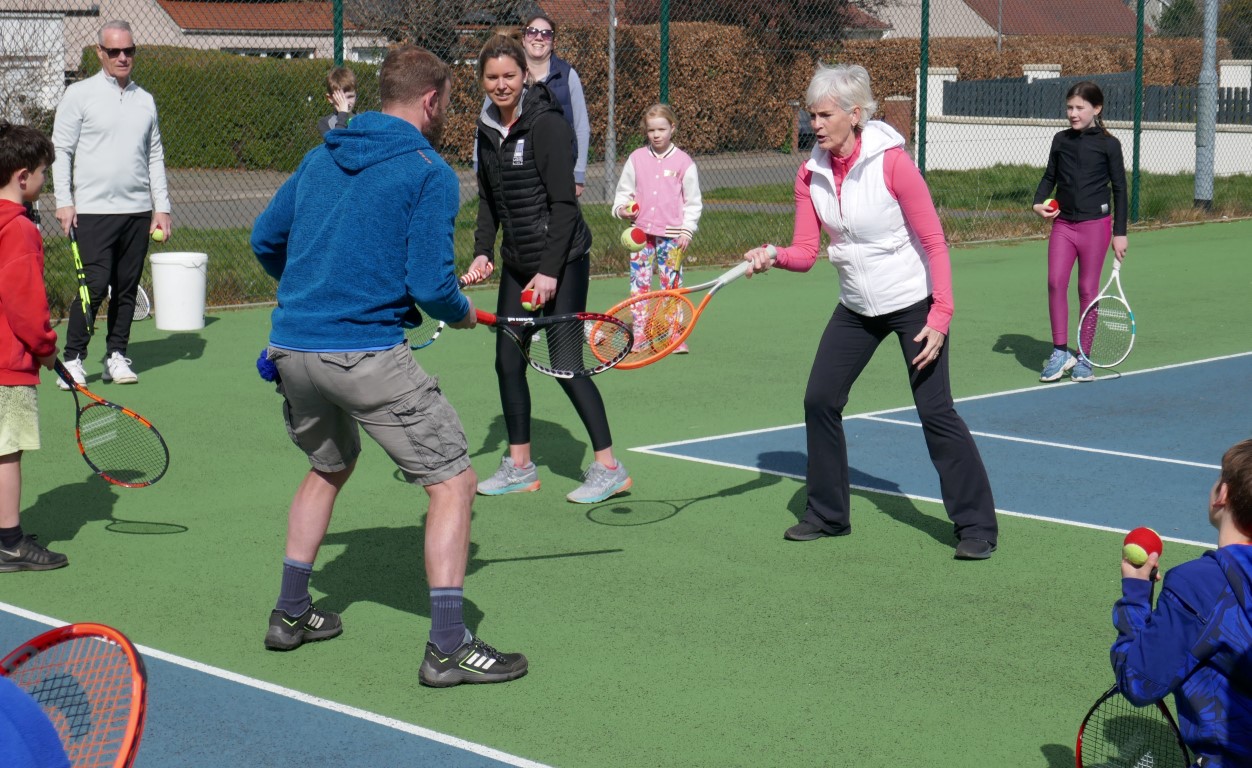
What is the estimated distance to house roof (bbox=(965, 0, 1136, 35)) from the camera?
32.2m

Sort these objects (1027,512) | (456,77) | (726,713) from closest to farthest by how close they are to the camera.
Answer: (726,713) < (1027,512) < (456,77)

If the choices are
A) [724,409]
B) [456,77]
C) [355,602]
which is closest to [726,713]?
[355,602]

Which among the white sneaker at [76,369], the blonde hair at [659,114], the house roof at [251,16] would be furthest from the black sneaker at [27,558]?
the house roof at [251,16]

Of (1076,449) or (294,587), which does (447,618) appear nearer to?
(294,587)

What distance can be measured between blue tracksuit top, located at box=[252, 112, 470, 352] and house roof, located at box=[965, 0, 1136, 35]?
90.3 ft

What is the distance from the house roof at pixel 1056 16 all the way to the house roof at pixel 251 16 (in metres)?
16.5

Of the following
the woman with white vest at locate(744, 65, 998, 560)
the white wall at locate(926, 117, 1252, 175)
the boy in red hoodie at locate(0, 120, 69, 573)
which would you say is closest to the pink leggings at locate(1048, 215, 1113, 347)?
the woman with white vest at locate(744, 65, 998, 560)

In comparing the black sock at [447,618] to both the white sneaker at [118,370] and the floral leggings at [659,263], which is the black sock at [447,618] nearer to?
the white sneaker at [118,370]

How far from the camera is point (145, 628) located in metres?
5.34

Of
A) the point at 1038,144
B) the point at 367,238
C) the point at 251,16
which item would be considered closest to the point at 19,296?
the point at 367,238

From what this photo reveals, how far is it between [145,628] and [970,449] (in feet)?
10.6

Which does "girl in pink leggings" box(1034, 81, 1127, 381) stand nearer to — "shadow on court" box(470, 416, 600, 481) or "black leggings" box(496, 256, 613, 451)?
"shadow on court" box(470, 416, 600, 481)

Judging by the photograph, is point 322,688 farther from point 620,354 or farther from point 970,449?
point 970,449

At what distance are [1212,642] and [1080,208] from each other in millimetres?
7247
